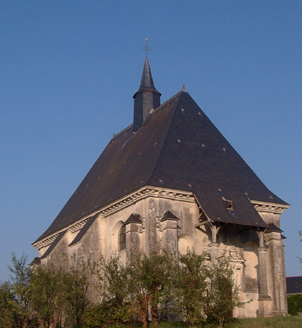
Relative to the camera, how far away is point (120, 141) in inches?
1651

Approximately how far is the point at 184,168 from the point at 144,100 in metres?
10.4

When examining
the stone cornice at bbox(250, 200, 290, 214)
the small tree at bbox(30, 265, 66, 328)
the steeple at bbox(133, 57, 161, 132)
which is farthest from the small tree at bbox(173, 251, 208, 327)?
the steeple at bbox(133, 57, 161, 132)

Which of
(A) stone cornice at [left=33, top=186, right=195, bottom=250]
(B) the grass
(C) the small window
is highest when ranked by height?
(A) stone cornice at [left=33, top=186, right=195, bottom=250]

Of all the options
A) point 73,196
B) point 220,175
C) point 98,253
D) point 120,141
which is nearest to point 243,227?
point 220,175

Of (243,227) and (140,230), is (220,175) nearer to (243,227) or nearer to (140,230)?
(243,227)

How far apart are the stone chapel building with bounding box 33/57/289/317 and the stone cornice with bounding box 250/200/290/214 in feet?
0.20

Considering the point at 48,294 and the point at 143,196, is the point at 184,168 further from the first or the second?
the point at 48,294

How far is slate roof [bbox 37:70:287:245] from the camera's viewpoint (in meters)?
30.1

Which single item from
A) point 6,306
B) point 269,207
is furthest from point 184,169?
point 6,306

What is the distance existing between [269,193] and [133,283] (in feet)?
42.4

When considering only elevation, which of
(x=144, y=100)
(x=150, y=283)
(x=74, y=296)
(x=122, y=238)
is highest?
(x=144, y=100)

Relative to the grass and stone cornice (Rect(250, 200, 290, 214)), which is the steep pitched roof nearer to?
stone cornice (Rect(250, 200, 290, 214))

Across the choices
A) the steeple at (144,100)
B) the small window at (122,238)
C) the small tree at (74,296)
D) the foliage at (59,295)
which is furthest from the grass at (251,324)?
the steeple at (144,100)

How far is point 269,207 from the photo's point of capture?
107 ft
